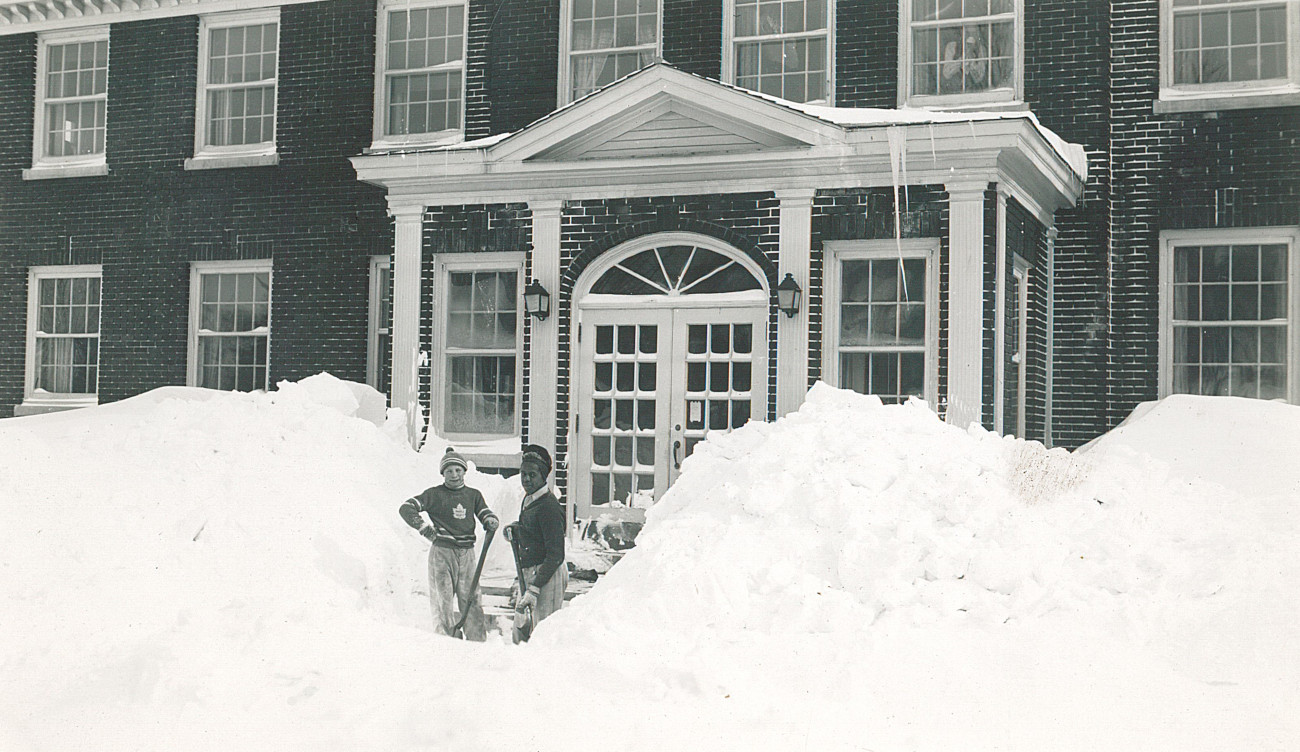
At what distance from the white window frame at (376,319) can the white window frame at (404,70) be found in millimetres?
1459

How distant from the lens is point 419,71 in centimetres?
1453

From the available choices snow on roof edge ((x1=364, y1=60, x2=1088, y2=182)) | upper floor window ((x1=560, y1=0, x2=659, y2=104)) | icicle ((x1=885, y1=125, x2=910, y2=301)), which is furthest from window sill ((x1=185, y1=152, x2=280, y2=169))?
icicle ((x1=885, y1=125, x2=910, y2=301))

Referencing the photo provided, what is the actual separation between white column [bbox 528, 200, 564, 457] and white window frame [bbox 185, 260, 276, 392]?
186 inches

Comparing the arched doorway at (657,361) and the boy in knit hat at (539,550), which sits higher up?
the arched doorway at (657,361)

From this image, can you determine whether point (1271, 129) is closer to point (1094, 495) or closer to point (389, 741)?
point (1094, 495)

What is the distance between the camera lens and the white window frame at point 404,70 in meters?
14.3

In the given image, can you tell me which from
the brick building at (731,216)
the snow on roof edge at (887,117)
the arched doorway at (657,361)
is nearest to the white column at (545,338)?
the brick building at (731,216)

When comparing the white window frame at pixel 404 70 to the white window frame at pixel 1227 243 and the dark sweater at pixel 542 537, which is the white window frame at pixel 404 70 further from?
the white window frame at pixel 1227 243

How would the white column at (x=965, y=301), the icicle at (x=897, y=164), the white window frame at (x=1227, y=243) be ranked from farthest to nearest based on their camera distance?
the white window frame at (x=1227, y=243), the icicle at (x=897, y=164), the white column at (x=965, y=301)

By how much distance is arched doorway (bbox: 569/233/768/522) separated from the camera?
37.0 ft

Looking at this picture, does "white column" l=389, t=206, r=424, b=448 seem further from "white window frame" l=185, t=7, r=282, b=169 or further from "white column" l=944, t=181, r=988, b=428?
"white column" l=944, t=181, r=988, b=428

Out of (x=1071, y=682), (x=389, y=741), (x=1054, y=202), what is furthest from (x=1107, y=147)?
(x=389, y=741)

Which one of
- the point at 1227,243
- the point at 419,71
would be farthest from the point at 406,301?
the point at 1227,243

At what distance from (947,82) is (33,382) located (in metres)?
12.5
